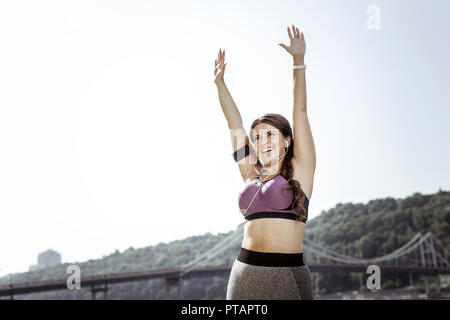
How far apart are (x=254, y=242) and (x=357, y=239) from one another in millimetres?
98470

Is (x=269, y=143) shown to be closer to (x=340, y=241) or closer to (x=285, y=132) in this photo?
(x=285, y=132)

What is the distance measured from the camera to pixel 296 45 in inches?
93.8

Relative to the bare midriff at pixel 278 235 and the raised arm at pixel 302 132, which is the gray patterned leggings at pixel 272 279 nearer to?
the bare midriff at pixel 278 235

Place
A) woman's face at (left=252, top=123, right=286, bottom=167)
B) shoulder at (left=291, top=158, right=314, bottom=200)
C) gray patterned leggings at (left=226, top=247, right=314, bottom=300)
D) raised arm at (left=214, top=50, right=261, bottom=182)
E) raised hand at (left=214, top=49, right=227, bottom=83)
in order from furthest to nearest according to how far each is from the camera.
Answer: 1. raised hand at (left=214, top=49, right=227, bottom=83)
2. raised arm at (left=214, top=50, right=261, bottom=182)
3. woman's face at (left=252, top=123, right=286, bottom=167)
4. shoulder at (left=291, top=158, right=314, bottom=200)
5. gray patterned leggings at (left=226, top=247, right=314, bottom=300)

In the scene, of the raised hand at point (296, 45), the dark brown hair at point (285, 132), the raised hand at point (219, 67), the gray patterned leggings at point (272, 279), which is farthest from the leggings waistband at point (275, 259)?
the raised hand at point (219, 67)

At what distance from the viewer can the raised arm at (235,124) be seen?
256 centimetres

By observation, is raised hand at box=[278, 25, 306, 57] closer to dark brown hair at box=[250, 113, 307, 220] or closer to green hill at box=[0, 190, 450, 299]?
dark brown hair at box=[250, 113, 307, 220]

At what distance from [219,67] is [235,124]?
0.48 m

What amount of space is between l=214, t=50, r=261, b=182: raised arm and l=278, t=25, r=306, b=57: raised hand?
1.83 ft

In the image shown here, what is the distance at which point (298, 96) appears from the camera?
226cm

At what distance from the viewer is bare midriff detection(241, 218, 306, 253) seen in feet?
6.60

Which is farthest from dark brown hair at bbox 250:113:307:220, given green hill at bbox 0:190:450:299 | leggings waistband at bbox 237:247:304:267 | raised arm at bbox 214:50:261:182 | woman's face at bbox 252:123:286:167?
green hill at bbox 0:190:450:299
